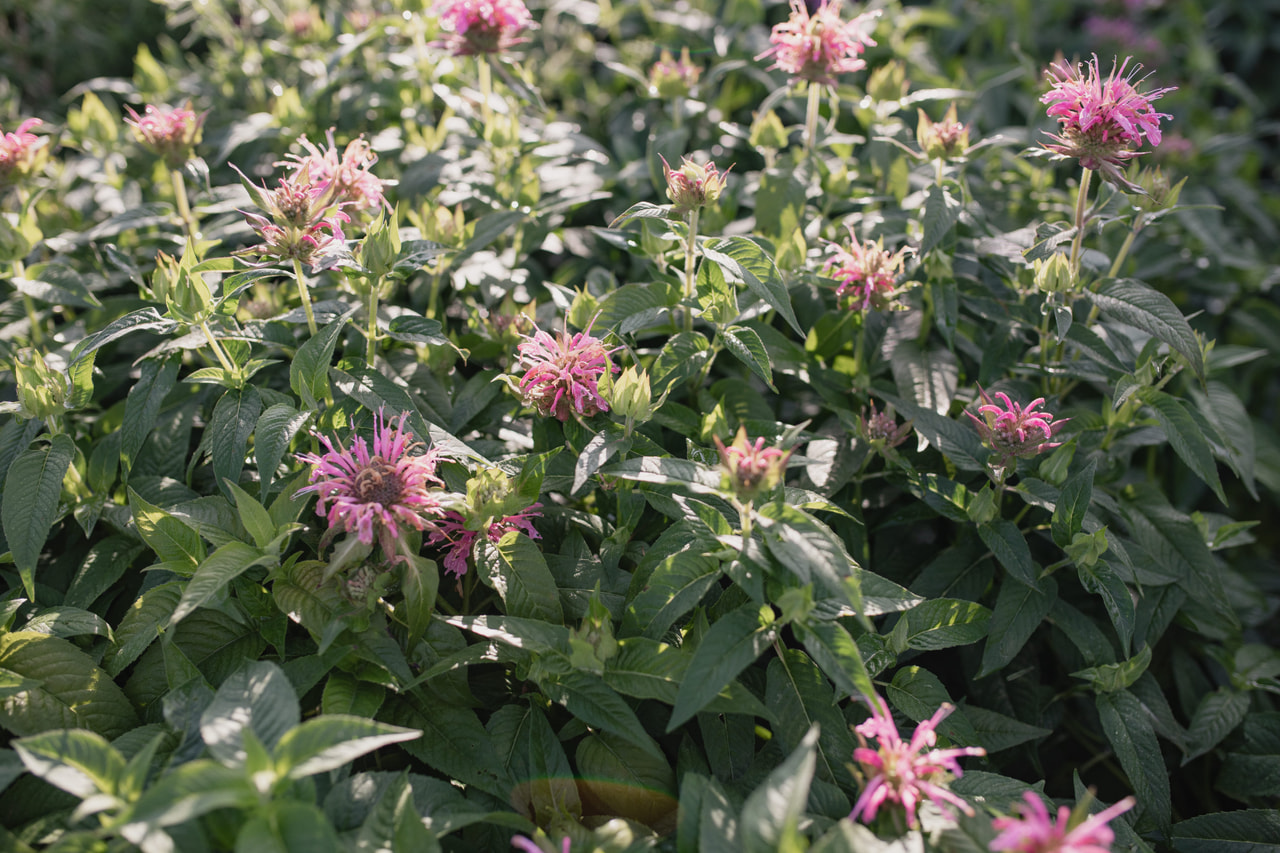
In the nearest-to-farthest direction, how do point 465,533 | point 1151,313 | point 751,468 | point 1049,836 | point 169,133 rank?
point 1049,836
point 751,468
point 465,533
point 1151,313
point 169,133

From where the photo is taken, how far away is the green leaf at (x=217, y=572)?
106 centimetres

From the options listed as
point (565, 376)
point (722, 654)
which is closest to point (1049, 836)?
point (722, 654)

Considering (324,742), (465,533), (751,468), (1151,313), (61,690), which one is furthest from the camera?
(1151,313)

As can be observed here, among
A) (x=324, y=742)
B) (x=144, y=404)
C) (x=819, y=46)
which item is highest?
(x=819, y=46)

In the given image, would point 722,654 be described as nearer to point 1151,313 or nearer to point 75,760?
point 75,760

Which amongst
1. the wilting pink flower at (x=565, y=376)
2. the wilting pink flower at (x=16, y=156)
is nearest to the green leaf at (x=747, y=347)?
the wilting pink flower at (x=565, y=376)

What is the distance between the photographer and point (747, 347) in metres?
1.37

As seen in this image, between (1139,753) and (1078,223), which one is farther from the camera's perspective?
(1078,223)

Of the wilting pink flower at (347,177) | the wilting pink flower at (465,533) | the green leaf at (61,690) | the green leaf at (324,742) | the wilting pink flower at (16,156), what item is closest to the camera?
the green leaf at (324,742)

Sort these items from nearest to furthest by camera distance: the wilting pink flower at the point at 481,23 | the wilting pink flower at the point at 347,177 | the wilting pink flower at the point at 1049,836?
1. the wilting pink flower at the point at 1049,836
2. the wilting pink flower at the point at 347,177
3. the wilting pink flower at the point at 481,23

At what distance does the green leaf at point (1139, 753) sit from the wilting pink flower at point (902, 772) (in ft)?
1.51

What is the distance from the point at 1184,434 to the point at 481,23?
5.17 feet

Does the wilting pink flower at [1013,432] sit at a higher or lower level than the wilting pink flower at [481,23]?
lower

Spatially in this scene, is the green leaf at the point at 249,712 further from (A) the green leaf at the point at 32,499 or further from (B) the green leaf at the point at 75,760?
(A) the green leaf at the point at 32,499
